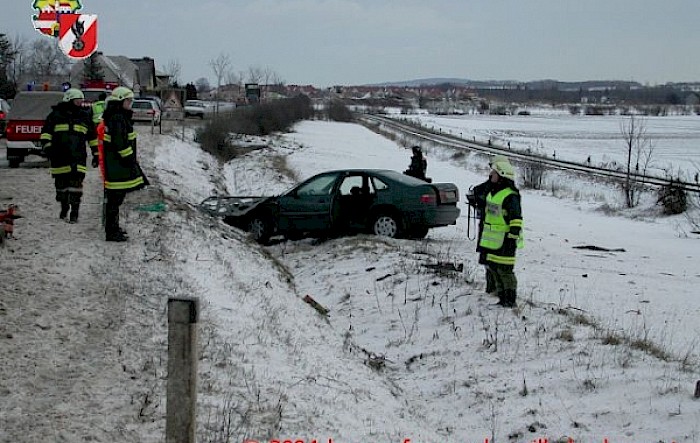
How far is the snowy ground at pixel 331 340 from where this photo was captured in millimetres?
5379

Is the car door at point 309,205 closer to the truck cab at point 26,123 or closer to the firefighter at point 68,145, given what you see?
the firefighter at point 68,145

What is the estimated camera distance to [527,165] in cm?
3819

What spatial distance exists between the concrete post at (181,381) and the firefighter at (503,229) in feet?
18.3

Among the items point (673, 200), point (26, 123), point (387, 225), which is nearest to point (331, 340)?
point (387, 225)

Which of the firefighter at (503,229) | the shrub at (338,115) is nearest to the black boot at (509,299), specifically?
the firefighter at (503,229)

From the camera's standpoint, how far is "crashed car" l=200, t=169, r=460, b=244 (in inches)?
555

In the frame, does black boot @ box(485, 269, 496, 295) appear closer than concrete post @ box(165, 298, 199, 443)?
No

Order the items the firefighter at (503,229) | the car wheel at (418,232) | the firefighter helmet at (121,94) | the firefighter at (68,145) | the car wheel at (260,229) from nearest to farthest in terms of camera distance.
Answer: the firefighter at (503,229) → the firefighter helmet at (121,94) → the firefighter at (68,145) → the car wheel at (418,232) → the car wheel at (260,229)

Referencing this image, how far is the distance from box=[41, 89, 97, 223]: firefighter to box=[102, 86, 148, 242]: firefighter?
1.29 m

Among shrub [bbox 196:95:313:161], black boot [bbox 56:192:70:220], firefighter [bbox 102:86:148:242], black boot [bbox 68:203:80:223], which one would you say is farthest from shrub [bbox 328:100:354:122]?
firefighter [bbox 102:86:148:242]

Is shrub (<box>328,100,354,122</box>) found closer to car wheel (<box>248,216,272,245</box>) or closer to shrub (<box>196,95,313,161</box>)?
shrub (<box>196,95,313,161</box>)

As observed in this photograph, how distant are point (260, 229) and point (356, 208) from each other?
191 cm

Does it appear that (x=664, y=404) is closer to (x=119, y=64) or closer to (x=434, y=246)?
(x=434, y=246)

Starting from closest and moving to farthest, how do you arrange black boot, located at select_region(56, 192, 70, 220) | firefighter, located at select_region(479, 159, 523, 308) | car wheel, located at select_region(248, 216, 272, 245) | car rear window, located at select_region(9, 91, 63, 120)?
firefighter, located at select_region(479, 159, 523, 308) → black boot, located at select_region(56, 192, 70, 220) → car wheel, located at select_region(248, 216, 272, 245) → car rear window, located at select_region(9, 91, 63, 120)
